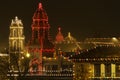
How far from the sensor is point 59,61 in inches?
3189

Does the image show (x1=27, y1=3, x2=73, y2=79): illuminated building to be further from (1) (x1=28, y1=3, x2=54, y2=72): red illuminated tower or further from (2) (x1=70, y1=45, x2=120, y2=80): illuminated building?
(2) (x1=70, y1=45, x2=120, y2=80): illuminated building

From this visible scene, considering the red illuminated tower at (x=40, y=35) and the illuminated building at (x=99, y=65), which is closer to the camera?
the illuminated building at (x=99, y=65)

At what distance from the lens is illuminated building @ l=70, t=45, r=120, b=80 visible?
39125 mm

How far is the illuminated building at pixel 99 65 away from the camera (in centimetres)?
3912

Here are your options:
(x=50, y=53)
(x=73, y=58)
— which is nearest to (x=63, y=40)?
(x=50, y=53)

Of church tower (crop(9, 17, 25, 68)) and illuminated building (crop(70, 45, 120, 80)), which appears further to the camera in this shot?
church tower (crop(9, 17, 25, 68))

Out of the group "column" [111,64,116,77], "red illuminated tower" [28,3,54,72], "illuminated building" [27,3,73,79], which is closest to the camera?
"column" [111,64,116,77]

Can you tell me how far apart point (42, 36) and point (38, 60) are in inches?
173

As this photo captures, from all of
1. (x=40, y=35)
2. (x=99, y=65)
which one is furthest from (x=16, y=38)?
(x=99, y=65)

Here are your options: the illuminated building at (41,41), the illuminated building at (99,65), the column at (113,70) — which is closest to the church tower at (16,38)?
the illuminated building at (41,41)

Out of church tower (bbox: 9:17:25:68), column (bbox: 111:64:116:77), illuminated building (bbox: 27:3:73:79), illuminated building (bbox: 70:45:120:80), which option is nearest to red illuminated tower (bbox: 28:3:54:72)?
illuminated building (bbox: 27:3:73:79)

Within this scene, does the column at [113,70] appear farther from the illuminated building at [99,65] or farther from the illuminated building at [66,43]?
the illuminated building at [66,43]

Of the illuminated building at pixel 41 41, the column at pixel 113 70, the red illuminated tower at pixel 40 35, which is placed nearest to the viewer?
the column at pixel 113 70

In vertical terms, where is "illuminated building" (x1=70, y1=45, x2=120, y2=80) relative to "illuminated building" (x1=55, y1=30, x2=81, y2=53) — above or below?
below
